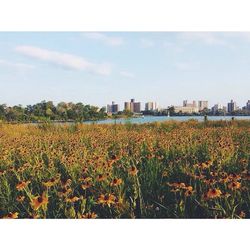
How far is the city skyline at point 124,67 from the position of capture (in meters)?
4.02

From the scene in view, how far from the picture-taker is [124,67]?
4121 millimetres

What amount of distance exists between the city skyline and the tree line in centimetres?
33

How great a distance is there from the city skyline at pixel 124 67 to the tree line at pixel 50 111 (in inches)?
13.0

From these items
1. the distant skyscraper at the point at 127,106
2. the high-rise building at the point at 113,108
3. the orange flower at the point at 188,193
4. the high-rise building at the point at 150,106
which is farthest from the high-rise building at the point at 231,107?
the orange flower at the point at 188,193

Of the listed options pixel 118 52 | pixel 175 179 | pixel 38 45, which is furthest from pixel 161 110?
pixel 38 45

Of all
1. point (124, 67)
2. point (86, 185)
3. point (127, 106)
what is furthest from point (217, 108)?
point (86, 185)

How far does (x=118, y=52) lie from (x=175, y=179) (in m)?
1.47

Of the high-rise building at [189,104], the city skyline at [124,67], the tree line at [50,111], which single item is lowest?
the tree line at [50,111]

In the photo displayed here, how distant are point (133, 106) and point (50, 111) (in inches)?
49.5

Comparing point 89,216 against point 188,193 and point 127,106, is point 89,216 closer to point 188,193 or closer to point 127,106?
point 188,193

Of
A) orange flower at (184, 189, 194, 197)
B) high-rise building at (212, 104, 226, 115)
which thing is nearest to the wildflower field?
orange flower at (184, 189, 194, 197)

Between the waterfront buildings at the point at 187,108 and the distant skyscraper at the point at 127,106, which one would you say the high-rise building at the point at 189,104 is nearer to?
the waterfront buildings at the point at 187,108

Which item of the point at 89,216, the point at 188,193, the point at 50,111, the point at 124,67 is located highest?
the point at 124,67
